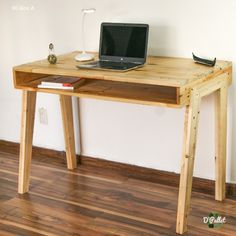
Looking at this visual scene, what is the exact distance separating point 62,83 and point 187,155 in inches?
30.1

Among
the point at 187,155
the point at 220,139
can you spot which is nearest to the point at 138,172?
the point at 220,139

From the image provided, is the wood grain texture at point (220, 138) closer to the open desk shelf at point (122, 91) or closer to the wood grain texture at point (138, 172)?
the wood grain texture at point (138, 172)

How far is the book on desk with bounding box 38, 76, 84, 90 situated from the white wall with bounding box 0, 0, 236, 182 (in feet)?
1.25

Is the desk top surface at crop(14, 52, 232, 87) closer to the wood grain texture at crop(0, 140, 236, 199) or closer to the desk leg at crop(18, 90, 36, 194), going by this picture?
the desk leg at crop(18, 90, 36, 194)

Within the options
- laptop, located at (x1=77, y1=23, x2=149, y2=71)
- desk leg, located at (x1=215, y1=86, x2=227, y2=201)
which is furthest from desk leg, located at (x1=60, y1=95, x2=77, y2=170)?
desk leg, located at (x1=215, y1=86, x2=227, y2=201)

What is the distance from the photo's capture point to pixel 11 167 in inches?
121

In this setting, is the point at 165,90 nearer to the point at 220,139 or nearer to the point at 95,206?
the point at 220,139

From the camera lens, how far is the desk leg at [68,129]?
2.88 metres

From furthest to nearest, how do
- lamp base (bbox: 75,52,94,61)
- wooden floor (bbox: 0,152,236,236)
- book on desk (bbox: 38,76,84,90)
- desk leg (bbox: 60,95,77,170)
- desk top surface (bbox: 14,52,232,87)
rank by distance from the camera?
desk leg (bbox: 60,95,77,170) → lamp base (bbox: 75,52,94,61) → book on desk (bbox: 38,76,84,90) → wooden floor (bbox: 0,152,236,236) → desk top surface (bbox: 14,52,232,87)

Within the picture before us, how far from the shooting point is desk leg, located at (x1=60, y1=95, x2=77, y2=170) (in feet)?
9.45

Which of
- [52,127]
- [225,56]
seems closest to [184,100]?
[225,56]

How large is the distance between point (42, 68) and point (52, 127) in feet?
2.64

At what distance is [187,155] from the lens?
2.10 meters

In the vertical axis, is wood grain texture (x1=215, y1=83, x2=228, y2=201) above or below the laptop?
below
